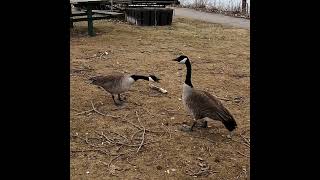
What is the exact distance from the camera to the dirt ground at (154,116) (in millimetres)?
3432

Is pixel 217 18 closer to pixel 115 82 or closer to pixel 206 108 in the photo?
pixel 115 82

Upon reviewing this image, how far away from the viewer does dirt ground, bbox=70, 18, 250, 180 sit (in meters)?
3.43

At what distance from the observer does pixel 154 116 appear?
469 cm

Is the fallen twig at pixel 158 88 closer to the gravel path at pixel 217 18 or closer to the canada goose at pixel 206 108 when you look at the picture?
the canada goose at pixel 206 108

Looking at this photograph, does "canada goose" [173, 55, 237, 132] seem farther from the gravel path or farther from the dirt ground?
the gravel path

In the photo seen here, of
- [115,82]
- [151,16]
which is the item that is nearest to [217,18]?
[151,16]

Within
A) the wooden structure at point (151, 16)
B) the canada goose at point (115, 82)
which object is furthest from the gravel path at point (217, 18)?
the canada goose at point (115, 82)

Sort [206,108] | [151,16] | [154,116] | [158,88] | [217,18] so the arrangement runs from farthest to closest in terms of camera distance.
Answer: [217,18] → [151,16] → [158,88] → [154,116] → [206,108]

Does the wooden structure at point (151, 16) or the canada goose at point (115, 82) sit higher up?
the wooden structure at point (151, 16)

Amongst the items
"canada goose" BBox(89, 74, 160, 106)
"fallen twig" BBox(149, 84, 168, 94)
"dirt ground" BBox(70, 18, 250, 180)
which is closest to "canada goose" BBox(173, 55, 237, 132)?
"dirt ground" BBox(70, 18, 250, 180)
